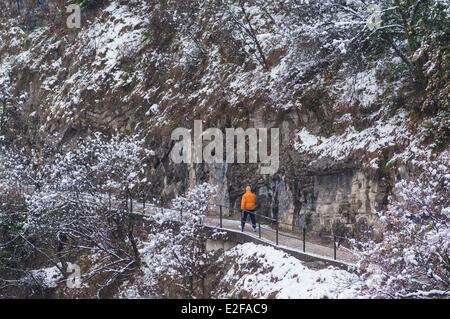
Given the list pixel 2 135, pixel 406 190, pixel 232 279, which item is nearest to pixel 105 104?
pixel 2 135

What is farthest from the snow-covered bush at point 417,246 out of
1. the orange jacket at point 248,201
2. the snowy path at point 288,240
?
the orange jacket at point 248,201

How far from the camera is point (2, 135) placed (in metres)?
A: 32.6

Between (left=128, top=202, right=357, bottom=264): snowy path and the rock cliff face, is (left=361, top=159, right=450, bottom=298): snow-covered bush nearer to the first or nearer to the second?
(left=128, top=202, right=357, bottom=264): snowy path

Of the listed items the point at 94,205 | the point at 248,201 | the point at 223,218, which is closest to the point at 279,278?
the point at 248,201

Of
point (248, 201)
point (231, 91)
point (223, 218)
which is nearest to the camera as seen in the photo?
point (248, 201)

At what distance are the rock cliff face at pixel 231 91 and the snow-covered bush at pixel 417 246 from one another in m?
3.76

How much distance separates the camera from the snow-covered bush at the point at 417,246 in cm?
1156

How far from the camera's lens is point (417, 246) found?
12.0 metres

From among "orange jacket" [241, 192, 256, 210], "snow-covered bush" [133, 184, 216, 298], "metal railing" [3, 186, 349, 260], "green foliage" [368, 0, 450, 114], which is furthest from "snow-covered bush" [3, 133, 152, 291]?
"green foliage" [368, 0, 450, 114]

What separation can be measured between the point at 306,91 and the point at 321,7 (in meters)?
2.95

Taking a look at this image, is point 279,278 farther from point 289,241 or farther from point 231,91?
point 231,91

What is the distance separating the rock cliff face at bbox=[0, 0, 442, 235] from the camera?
746 inches

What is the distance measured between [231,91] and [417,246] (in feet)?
42.4

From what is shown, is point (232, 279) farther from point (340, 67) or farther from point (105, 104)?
point (105, 104)
